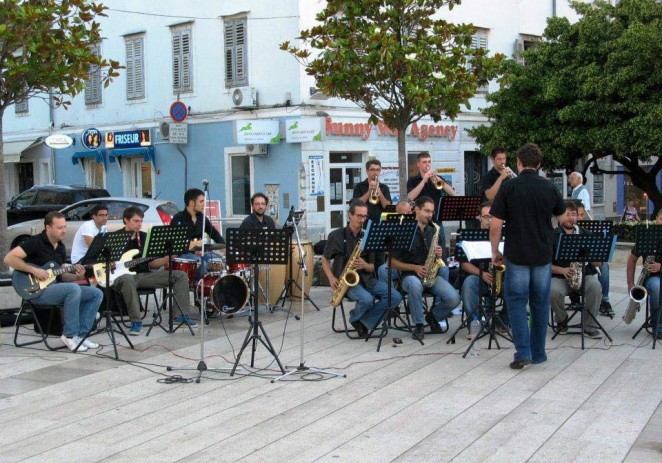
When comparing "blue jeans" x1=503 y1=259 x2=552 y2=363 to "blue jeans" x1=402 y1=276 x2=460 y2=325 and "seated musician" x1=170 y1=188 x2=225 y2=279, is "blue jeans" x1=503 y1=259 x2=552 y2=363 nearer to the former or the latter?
"blue jeans" x1=402 y1=276 x2=460 y2=325

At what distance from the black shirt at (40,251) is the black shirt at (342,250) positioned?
2.83m

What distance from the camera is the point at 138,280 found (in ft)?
34.2

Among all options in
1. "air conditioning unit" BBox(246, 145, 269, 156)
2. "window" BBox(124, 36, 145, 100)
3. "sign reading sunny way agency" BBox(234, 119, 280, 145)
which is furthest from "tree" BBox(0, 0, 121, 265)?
"window" BBox(124, 36, 145, 100)

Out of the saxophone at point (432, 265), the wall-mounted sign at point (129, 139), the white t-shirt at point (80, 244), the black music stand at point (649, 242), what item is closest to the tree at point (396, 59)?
the saxophone at point (432, 265)

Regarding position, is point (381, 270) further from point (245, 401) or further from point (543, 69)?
point (543, 69)

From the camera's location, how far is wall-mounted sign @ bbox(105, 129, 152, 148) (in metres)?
24.6

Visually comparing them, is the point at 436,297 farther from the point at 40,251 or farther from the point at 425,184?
the point at 40,251

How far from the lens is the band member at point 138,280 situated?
10164mm

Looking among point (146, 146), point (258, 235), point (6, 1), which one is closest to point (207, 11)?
point (146, 146)

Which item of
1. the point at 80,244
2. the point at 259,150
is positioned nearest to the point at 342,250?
the point at 80,244

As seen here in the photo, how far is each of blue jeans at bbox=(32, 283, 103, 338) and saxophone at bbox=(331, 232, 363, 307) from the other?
8.00 feet

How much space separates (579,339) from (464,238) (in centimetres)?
160

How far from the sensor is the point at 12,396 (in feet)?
24.8

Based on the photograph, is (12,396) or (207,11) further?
(207,11)
